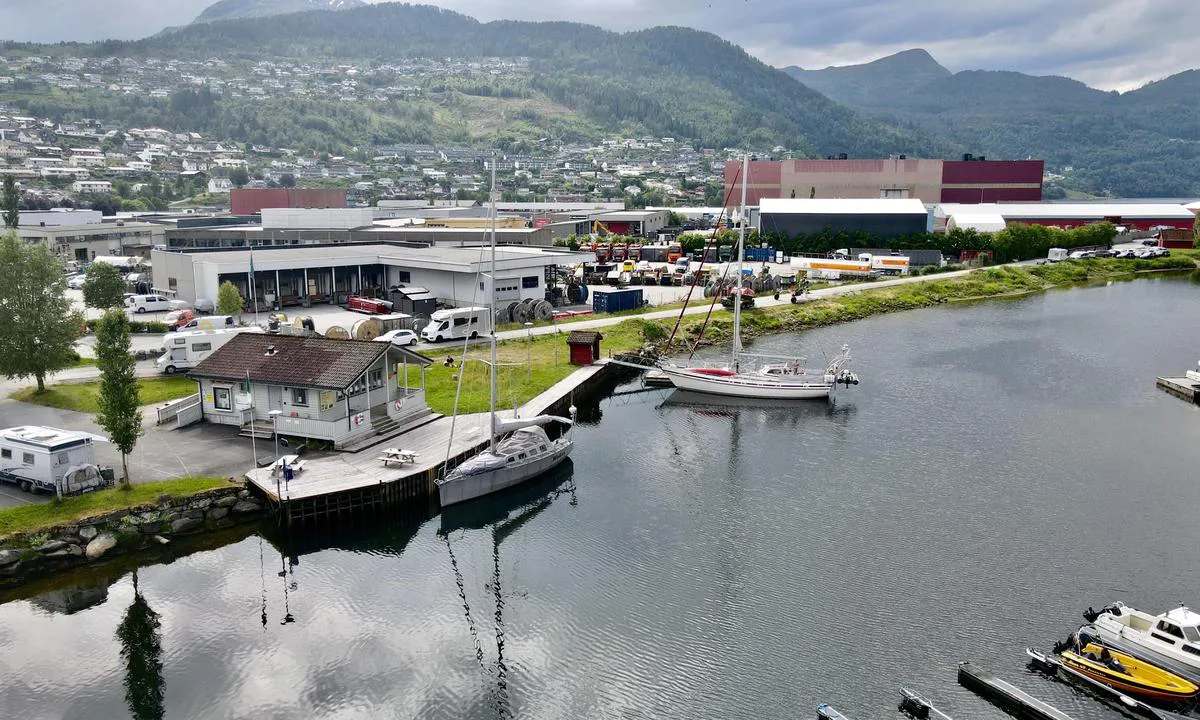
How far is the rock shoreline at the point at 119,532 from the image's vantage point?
20562mm

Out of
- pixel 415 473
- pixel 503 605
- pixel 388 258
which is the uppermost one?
pixel 388 258

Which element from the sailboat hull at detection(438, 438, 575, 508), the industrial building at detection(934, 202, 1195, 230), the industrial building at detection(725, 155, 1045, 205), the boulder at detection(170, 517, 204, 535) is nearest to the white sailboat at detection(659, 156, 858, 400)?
the sailboat hull at detection(438, 438, 575, 508)

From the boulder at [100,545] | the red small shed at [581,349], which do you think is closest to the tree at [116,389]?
the boulder at [100,545]

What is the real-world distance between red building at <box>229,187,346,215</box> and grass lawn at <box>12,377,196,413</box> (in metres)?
58.2

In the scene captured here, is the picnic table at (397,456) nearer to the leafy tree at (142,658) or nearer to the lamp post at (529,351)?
the leafy tree at (142,658)

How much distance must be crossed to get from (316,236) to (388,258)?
15.5 meters

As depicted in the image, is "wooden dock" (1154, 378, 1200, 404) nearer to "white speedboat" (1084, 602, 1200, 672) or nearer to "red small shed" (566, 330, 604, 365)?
"white speedboat" (1084, 602, 1200, 672)

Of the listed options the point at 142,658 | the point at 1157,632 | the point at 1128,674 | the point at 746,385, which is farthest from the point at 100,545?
the point at 746,385

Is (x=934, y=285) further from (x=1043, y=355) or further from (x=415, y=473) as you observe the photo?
(x=415, y=473)

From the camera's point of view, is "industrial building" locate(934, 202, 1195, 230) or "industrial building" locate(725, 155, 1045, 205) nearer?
"industrial building" locate(934, 202, 1195, 230)

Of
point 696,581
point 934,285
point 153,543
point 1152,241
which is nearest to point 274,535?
point 153,543

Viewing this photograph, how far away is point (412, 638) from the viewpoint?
61.3ft

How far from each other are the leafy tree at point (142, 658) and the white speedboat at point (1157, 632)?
19507 mm

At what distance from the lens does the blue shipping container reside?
5275cm
